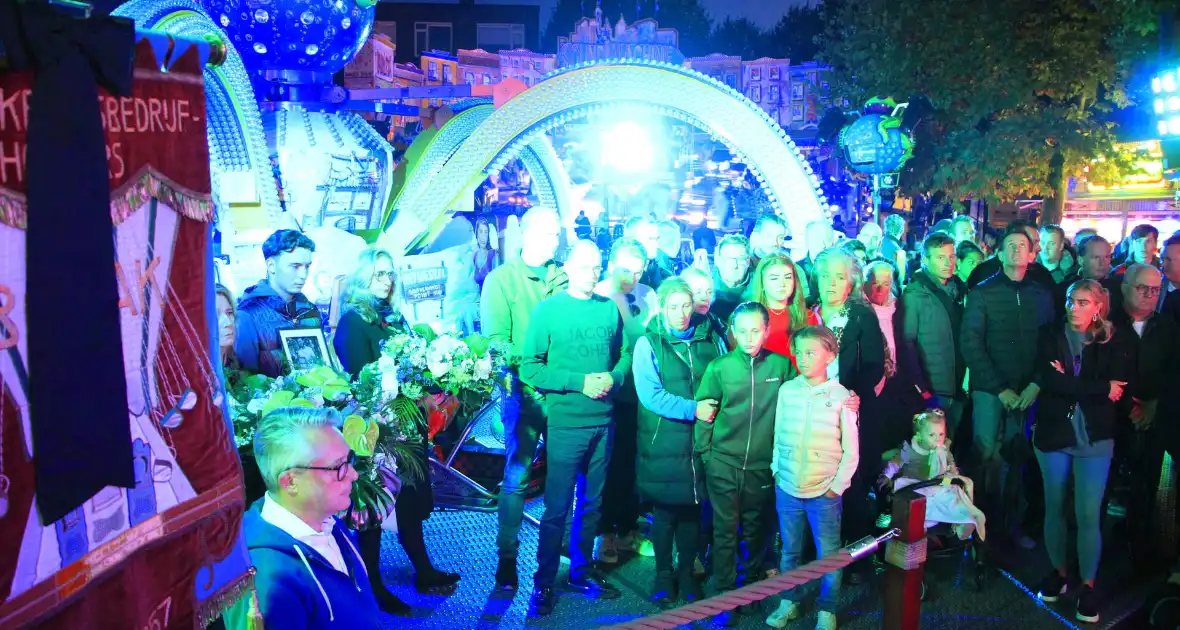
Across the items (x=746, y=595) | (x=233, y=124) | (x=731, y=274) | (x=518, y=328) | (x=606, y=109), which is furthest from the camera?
(x=606, y=109)

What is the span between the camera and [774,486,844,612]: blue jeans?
4625 millimetres

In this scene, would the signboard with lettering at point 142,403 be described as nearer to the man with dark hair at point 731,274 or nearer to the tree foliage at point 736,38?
the man with dark hair at point 731,274

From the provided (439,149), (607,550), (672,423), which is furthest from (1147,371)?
(439,149)

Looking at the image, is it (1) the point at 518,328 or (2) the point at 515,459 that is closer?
(2) the point at 515,459

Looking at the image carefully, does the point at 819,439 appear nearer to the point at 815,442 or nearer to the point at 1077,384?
the point at 815,442

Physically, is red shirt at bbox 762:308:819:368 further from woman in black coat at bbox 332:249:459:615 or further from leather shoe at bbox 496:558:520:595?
woman in black coat at bbox 332:249:459:615

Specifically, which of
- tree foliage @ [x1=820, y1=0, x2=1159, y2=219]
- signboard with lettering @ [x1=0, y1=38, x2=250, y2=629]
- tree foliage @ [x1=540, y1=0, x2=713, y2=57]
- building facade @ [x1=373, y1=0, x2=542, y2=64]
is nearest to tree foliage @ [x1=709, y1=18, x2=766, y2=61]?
tree foliage @ [x1=540, y1=0, x2=713, y2=57]

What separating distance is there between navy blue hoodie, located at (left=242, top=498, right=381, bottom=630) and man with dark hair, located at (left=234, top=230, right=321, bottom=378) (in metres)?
1.90

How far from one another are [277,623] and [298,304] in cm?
259

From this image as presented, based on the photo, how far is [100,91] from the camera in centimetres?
214

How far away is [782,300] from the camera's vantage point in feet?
17.4

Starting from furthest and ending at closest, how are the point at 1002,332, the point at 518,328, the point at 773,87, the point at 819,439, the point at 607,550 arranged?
the point at 773,87 → the point at 1002,332 → the point at 607,550 → the point at 518,328 → the point at 819,439

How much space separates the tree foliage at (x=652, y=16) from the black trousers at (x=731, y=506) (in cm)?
3766

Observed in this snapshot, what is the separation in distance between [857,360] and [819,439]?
94 centimetres
